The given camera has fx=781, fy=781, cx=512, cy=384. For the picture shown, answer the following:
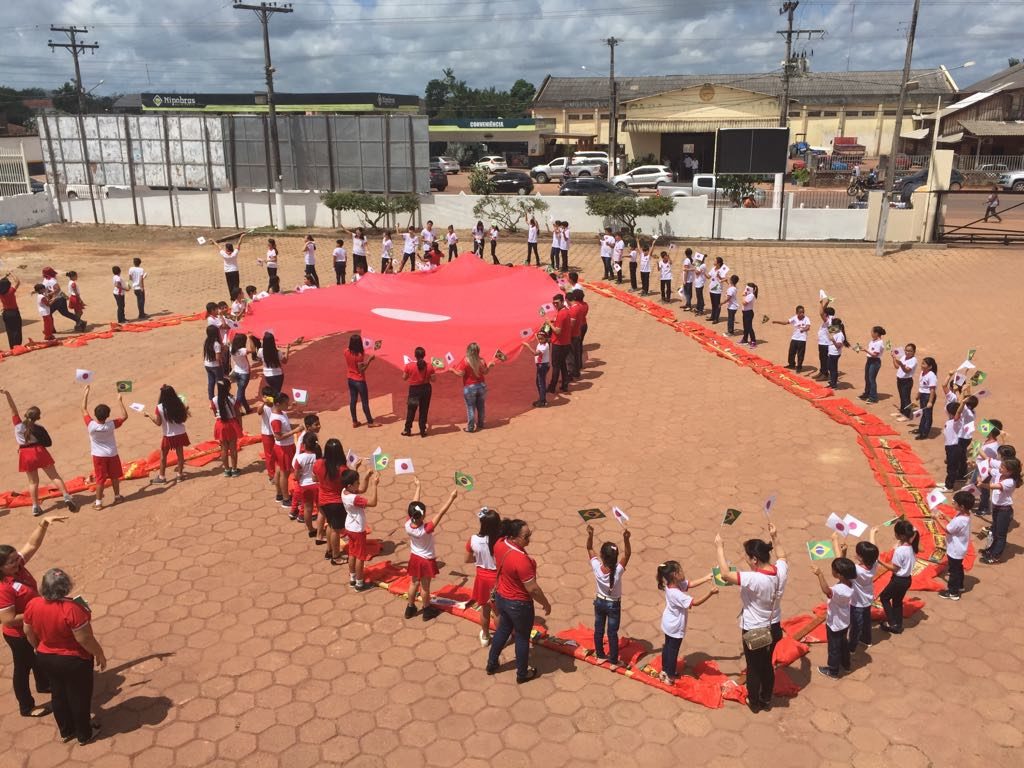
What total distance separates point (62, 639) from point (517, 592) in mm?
3263

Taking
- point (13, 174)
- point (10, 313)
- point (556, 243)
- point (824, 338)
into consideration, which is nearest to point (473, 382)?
point (824, 338)

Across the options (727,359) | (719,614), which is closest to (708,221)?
(727,359)

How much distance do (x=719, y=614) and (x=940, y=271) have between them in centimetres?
1822

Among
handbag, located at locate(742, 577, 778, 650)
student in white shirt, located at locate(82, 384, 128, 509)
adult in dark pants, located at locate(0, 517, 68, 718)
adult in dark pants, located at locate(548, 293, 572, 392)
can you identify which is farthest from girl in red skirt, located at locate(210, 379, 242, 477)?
handbag, located at locate(742, 577, 778, 650)

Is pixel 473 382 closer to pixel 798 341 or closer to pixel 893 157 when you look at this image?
pixel 798 341

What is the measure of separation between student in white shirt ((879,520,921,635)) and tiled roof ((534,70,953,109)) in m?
54.9

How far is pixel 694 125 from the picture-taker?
1956 inches

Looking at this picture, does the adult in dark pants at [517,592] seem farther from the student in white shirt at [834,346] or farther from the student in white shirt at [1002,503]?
the student in white shirt at [834,346]

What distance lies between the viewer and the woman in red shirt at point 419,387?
11.3 m

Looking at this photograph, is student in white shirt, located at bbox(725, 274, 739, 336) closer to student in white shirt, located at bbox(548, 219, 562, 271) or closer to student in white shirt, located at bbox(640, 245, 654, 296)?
student in white shirt, located at bbox(640, 245, 654, 296)

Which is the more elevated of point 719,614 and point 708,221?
point 708,221

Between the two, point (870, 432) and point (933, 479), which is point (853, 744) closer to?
point (933, 479)

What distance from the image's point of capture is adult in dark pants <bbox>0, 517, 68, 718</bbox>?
5793 mm

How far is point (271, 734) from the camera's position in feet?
19.5
